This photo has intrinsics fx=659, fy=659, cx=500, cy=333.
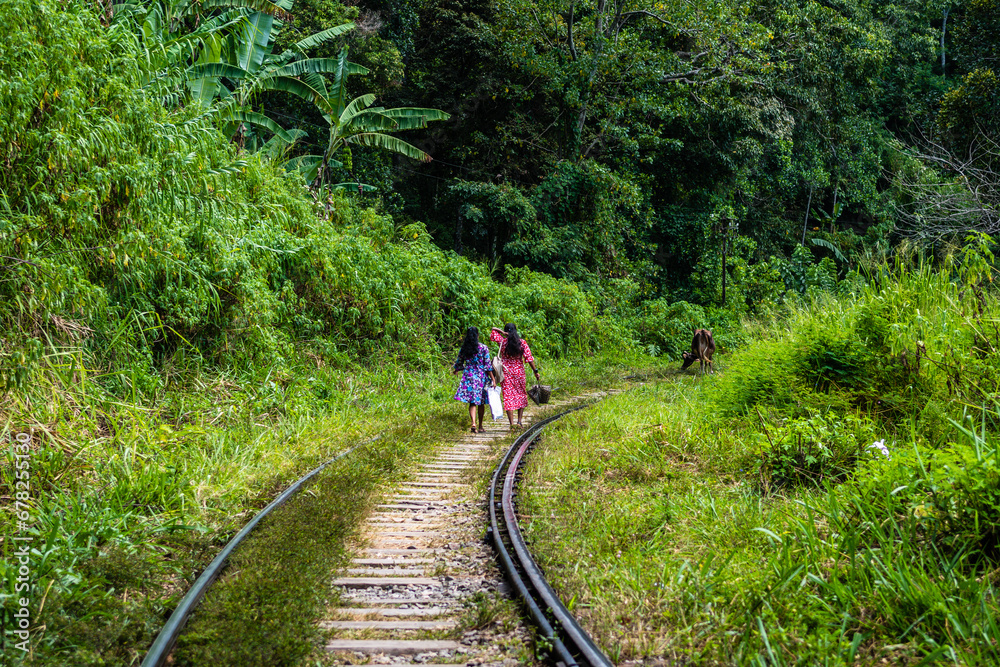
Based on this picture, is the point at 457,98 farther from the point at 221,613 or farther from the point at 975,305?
the point at 221,613

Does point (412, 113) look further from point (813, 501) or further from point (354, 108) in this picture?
point (813, 501)

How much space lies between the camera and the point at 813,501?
4992 millimetres

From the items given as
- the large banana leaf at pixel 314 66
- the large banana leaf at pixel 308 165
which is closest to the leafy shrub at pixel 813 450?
the large banana leaf at pixel 308 165

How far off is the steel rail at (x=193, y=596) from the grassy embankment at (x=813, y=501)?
232 centimetres

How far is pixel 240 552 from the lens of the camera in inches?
197

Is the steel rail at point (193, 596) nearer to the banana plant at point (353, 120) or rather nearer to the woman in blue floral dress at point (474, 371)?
the woman in blue floral dress at point (474, 371)

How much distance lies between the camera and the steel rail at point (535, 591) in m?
3.47

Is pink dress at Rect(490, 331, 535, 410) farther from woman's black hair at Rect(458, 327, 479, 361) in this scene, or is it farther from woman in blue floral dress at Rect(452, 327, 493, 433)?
woman's black hair at Rect(458, 327, 479, 361)

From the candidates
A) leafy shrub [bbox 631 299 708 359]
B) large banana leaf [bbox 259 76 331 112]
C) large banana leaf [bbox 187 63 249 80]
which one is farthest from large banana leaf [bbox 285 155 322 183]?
leafy shrub [bbox 631 299 708 359]

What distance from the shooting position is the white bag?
33.8 ft

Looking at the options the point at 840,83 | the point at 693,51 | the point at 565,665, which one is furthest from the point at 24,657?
the point at 840,83

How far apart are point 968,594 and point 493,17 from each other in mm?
25277

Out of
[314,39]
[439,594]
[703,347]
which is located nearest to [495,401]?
[439,594]

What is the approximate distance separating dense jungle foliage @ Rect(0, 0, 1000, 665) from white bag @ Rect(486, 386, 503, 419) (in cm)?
160
